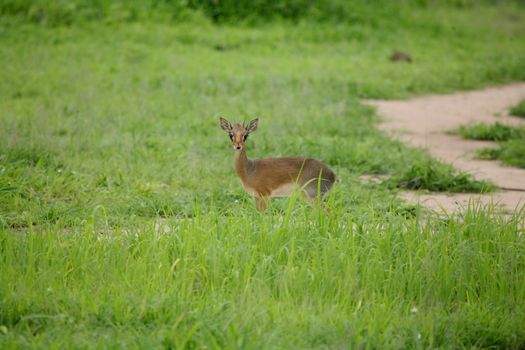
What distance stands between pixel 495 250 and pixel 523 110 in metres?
5.67

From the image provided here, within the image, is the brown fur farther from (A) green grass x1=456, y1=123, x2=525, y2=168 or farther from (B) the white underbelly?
(B) the white underbelly

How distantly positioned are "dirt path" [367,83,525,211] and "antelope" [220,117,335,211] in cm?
108

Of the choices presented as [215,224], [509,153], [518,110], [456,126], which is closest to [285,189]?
[215,224]

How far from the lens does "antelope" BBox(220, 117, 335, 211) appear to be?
5.59 m

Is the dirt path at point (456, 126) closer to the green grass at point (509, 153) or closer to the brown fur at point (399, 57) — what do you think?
the green grass at point (509, 153)

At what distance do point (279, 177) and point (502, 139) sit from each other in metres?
4.06

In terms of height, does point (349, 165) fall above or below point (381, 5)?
below

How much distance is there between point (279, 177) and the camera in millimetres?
5625

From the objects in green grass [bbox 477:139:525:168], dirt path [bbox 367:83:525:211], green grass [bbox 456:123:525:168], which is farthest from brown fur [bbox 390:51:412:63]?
green grass [bbox 477:139:525:168]

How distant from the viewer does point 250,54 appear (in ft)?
43.1

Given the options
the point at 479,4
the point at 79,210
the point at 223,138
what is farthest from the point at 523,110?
the point at 479,4

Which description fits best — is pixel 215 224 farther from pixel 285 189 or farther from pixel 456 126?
pixel 456 126

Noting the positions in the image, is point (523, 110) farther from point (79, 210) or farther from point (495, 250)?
point (79, 210)

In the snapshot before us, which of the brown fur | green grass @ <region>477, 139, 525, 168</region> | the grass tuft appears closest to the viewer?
the grass tuft
